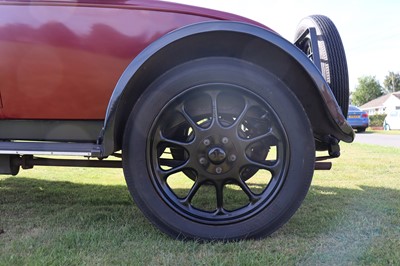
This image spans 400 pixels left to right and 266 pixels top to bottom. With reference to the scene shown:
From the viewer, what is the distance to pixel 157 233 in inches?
97.2

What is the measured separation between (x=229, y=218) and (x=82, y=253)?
0.85 metres

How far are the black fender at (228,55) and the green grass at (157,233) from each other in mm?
575

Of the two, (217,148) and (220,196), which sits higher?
(217,148)

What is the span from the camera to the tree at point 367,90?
75125mm

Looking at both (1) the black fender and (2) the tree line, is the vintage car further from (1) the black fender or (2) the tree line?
(2) the tree line

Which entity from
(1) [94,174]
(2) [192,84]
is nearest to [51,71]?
(2) [192,84]

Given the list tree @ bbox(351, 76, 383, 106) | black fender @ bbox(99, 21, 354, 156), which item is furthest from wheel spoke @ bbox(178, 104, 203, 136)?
tree @ bbox(351, 76, 383, 106)

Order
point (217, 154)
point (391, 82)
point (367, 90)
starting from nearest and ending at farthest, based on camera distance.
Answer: point (217, 154) → point (367, 90) → point (391, 82)

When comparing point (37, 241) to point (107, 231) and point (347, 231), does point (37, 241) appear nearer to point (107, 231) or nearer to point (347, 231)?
point (107, 231)

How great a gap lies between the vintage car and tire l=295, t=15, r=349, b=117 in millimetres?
352

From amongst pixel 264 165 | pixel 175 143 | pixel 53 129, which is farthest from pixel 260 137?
pixel 53 129

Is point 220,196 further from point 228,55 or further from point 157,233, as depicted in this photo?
point 228,55

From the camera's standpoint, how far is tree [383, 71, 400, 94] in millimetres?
81463

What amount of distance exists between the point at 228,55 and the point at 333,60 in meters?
0.86
